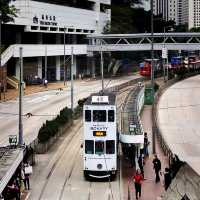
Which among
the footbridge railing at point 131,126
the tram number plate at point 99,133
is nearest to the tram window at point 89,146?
the tram number plate at point 99,133

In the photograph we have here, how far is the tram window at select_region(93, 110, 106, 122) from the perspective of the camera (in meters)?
26.8

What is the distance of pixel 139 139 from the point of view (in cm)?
2875

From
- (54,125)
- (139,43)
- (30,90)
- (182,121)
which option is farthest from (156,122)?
(139,43)

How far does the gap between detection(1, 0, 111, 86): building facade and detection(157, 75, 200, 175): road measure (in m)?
21.8

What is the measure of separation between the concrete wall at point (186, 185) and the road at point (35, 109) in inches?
1009

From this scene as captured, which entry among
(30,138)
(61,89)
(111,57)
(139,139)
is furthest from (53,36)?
(139,139)

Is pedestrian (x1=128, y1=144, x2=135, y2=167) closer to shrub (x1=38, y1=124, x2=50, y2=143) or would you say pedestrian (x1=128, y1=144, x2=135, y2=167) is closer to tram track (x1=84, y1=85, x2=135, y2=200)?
tram track (x1=84, y1=85, x2=135, y2=200)

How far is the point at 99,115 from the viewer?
2691 centimetres

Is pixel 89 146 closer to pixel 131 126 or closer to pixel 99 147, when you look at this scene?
pixel 99 147

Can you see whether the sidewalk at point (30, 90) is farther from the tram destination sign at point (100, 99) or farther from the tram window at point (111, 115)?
the tram window at point (111, 115)

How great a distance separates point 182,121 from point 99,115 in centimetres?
2469

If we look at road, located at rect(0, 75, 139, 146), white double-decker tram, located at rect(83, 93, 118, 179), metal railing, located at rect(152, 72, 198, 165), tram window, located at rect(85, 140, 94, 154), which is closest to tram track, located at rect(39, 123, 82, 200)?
white double-decker tram, located at rect(83, 93, 118, 179)

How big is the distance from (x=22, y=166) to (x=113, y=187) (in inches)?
168

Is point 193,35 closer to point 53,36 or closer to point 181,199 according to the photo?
point 53,36
